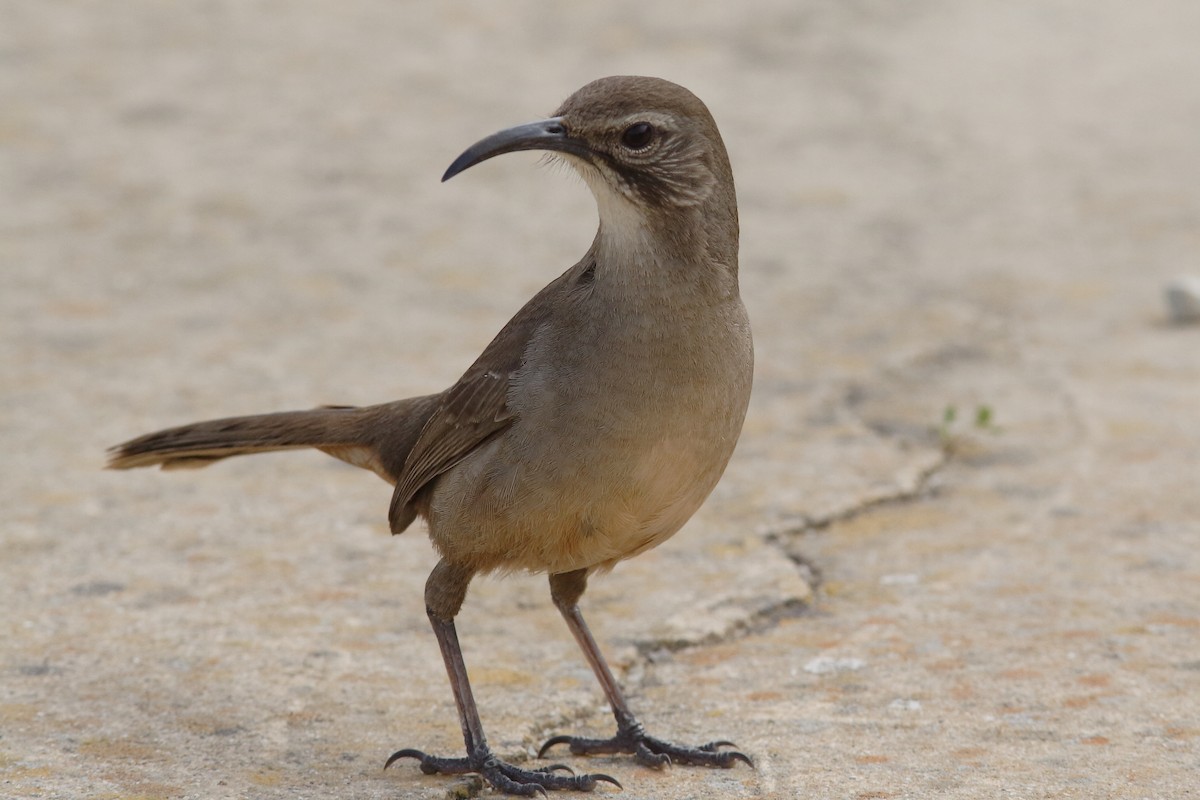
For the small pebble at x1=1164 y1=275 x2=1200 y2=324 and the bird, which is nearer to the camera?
the bird

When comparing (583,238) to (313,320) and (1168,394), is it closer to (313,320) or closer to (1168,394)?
(313,320)

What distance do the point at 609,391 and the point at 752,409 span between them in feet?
9.68

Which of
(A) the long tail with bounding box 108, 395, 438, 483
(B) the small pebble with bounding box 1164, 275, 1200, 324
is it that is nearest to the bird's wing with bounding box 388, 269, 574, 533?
(A) the long tail with bounding box 108, 395, 438, 483

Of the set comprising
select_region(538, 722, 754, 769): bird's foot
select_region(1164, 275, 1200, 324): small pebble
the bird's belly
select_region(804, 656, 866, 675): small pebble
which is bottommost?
select_region(538, 722, 754, 769): bird's foot

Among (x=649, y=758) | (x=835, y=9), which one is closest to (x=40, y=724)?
(x=649, y=758)

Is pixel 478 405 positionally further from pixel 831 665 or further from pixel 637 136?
pixel 831 665

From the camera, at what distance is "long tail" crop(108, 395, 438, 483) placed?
4.56 m

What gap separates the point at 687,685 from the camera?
4465mm

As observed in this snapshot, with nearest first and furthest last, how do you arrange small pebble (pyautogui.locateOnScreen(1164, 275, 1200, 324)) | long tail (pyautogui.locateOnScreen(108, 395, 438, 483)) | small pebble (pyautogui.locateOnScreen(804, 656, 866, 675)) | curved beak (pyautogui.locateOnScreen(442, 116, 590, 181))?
curved beak (pyautogui.locateOnScreen(442, 116, 590, 181)) → small pebble (pyautogui.locateOnScreen(804, 656, 866, 675)) → long tail (pyautogui.locateOnScreen(108, 395, 438, 483)) → small pebble (pyautogui.locateOnScreen(1164, 275, 1200, 324))

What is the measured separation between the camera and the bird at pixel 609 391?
146 inches

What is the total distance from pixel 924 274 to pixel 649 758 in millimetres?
4690

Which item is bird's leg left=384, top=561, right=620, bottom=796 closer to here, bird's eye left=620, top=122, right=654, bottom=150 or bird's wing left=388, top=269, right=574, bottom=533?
bird's wing left=388, top=269, right=574, bottom=533

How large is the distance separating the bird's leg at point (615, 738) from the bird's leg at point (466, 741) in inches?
6.0

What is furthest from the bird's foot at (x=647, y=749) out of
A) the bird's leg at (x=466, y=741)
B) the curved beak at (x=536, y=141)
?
the curved beak at (x=536, y=141)
